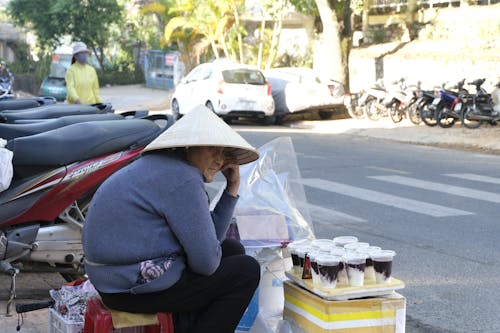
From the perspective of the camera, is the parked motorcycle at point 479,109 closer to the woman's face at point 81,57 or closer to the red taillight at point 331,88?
the red taillight at point 331,88

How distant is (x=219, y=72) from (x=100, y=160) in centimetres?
1782

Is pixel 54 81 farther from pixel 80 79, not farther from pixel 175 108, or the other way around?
pixel 80 79

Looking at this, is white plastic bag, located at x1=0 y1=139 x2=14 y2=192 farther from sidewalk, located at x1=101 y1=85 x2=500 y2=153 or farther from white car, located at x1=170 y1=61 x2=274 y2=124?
white car, located at x1=170 y1=61 x2=274 y2=124

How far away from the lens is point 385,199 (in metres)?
10.7

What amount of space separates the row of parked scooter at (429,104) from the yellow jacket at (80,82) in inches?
432

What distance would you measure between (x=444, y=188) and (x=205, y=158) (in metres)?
7.63

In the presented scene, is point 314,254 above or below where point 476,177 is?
above

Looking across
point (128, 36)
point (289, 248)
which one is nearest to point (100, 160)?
point (289, 248)

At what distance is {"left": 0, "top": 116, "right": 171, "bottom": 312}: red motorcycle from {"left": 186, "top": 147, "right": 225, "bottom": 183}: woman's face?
170 centimetres

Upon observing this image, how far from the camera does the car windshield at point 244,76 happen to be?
23828 mm

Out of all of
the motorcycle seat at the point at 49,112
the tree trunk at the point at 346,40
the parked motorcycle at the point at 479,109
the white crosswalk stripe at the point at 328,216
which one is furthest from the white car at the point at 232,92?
the motorcycle seat at the point at 49,112

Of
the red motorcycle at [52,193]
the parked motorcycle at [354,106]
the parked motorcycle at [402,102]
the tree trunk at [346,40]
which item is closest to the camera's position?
the red motorcycle at [52,193]

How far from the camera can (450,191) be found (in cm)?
1127

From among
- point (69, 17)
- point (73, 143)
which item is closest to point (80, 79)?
point (73, 143)
